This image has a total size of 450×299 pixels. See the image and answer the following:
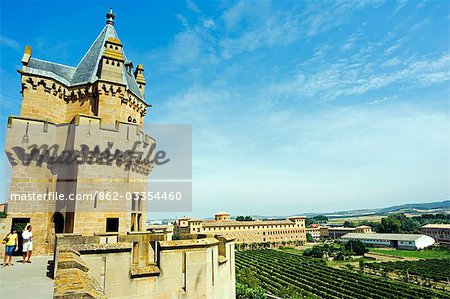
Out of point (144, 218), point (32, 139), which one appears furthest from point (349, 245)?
point (32, 139)

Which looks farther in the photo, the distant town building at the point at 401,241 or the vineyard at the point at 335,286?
the distant town building at the point at 401,241

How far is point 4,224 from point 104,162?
185 inches

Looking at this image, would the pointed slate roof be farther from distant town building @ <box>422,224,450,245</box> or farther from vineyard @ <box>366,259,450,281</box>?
distant town building @ <box>422,224,450,245</box>

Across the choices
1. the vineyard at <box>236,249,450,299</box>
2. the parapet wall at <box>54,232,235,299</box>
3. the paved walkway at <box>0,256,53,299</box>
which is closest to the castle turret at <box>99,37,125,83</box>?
the paved walkway at <box>0,256,53,299</box>

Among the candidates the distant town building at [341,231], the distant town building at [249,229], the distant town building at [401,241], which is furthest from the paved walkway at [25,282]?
the distant town building at [341,231]

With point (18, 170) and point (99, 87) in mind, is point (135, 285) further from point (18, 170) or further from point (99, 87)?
point (99, 87)

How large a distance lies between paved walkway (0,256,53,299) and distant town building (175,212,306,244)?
294 ft

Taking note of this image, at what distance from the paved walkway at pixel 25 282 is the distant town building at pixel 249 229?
8949 cm

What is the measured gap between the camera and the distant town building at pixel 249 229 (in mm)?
101000

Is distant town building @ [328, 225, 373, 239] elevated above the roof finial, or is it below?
below

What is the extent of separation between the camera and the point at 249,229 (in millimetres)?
106688

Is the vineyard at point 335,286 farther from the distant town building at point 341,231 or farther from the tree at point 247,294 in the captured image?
the distant town building at point 341,231

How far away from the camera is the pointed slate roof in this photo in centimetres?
1569

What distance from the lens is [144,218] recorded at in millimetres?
16516
